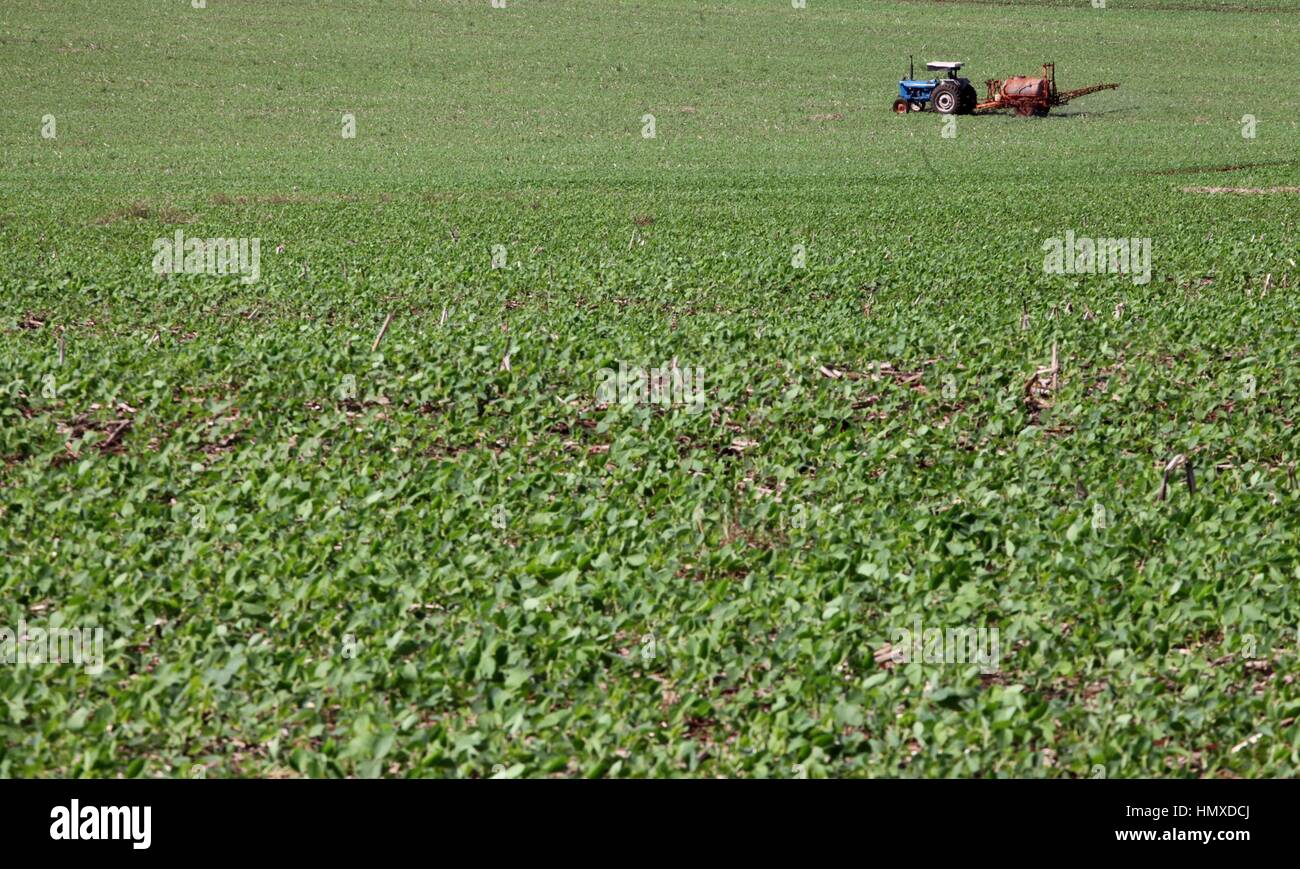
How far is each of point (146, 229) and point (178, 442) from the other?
15.6 metres

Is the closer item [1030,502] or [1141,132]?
[1030,502]

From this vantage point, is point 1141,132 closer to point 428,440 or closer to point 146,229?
point 146,229

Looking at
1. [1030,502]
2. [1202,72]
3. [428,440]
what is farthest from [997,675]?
[1202,72]

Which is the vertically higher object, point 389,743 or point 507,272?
point 507,272

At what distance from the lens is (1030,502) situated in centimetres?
912
